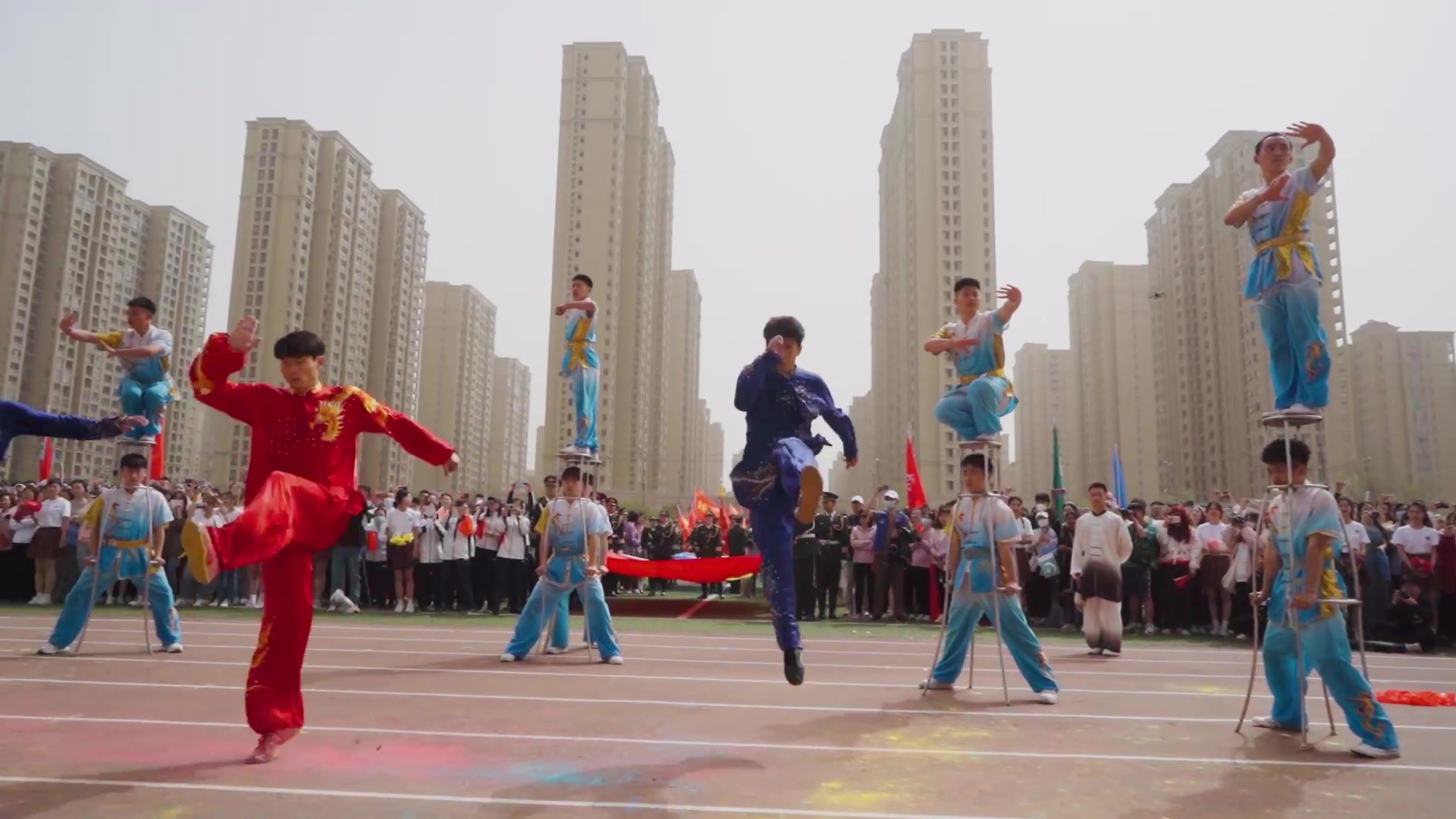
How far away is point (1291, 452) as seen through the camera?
5562mm

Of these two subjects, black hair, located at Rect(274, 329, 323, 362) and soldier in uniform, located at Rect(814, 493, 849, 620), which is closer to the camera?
black hair, located at Rect(274, 329, 323, 362)

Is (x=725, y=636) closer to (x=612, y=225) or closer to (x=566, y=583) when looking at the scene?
(x=566, y=583)

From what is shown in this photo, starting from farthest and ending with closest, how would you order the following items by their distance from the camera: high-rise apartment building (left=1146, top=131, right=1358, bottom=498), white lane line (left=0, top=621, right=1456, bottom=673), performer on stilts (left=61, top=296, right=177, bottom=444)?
1. high-rise apartment building (left=1146, top=131, right=1358, bottom=498)
2. white lane line (left=0, top=621, right=1456, bottom=673)
3. performer on stilts (left=61, top=296, right=177, bottom=444)

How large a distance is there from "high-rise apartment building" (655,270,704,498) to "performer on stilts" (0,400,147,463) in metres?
68.9

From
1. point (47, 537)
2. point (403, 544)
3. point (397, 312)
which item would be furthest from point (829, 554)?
point (397, 312)

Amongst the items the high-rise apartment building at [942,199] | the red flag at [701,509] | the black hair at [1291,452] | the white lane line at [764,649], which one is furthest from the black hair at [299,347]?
the high-rise apartment building at [942,199]

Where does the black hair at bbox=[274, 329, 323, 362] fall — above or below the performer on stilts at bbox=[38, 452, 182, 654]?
above

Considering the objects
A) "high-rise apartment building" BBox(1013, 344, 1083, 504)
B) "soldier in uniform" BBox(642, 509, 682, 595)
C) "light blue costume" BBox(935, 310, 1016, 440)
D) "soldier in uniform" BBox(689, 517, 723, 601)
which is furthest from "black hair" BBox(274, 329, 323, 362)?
"high-rise apartment building" BBox(1013, 344, 1083, 504)

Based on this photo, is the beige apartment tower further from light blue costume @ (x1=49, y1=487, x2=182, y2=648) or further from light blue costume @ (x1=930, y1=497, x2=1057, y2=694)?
light blue costume @ (x1=49, y1=487, x2=182, y2=648)

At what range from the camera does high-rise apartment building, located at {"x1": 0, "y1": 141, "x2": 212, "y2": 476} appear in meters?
44.4

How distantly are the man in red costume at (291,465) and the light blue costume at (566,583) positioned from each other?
161 inches

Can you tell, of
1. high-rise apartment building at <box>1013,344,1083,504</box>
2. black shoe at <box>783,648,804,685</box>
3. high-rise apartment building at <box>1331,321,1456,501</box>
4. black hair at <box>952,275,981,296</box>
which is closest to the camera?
black shoe at <box>783,648,804,685</box>

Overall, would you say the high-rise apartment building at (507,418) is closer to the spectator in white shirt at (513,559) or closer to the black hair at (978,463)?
the spectator in white shirt at (513,559)

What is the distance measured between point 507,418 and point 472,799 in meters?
87.0
